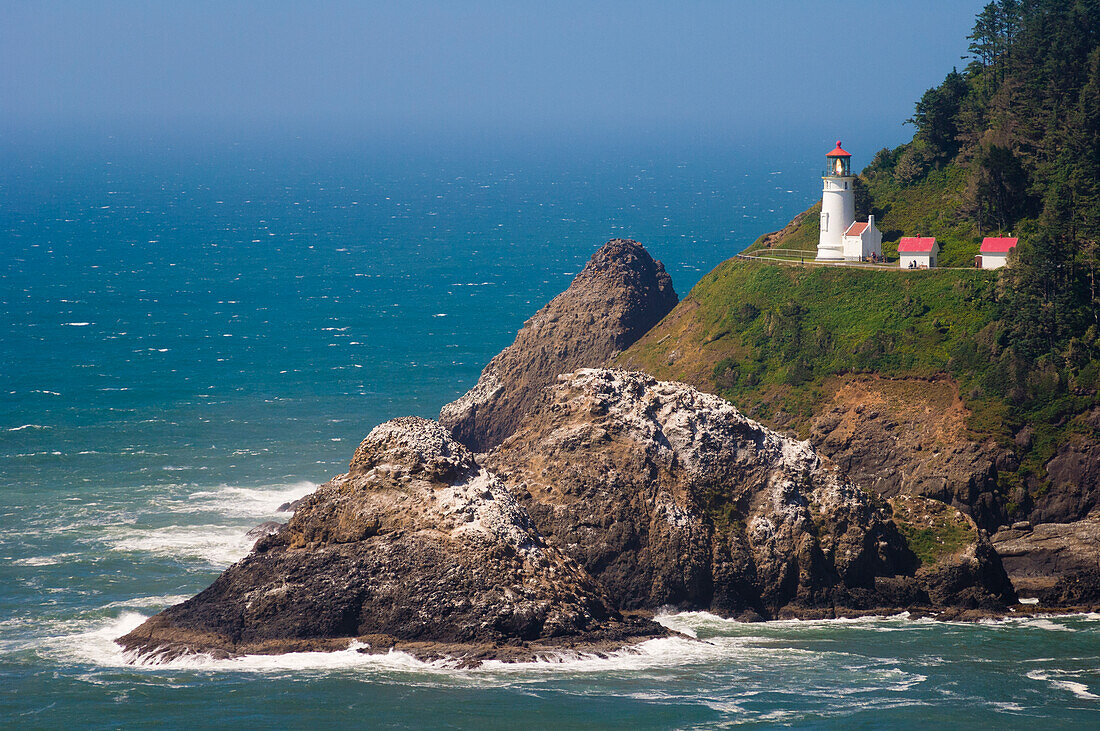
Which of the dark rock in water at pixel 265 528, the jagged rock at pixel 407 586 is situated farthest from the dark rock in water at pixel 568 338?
the jagged rock at pixel 407 586

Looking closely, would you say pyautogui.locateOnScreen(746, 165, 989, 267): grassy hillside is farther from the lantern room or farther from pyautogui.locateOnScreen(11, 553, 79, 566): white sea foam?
pyautogui.locateOnScreen(11, 553, 79, 566): white sea foam

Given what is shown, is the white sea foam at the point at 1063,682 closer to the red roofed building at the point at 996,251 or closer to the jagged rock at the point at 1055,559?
the jagged rock at the point at 1055,559

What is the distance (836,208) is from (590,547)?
143 feet

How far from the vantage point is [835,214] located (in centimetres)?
10006

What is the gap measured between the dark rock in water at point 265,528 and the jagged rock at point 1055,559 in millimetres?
39090

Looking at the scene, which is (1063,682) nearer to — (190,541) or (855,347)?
(855,347)

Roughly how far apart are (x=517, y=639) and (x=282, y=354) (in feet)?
273

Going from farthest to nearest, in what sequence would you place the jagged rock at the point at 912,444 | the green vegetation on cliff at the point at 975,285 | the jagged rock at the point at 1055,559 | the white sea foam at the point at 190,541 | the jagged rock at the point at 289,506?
1. the jagged rock at the point at 289,506
2. the green vegetation on cliff at the point at 975,285
3. the white sea foam at the point at 190,541
4. the jagged rock at the point at 912,444
5. the jagged rock at the point at 1055,559

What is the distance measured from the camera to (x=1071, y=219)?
8781cm

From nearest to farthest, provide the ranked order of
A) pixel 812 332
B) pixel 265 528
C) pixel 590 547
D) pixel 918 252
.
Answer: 1. pixel 590 547
2. pixel 265 528
3. pixel 812 332
4. pixel 918 252

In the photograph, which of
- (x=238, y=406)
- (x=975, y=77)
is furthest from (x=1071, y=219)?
(x=238, y=406)

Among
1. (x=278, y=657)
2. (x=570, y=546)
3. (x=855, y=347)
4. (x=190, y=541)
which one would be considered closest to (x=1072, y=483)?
(x=855, y=347)

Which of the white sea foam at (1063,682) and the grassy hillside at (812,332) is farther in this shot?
the grassy hillside at (812,332)

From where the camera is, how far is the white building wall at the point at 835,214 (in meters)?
99.7
